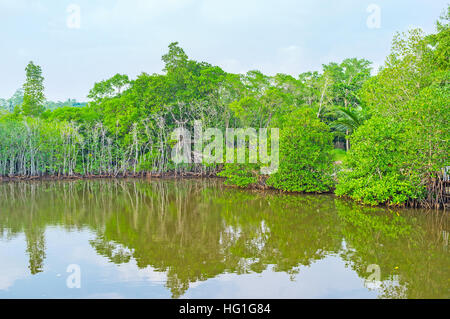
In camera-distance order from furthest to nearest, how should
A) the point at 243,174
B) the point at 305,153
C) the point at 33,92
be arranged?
the point at 33,92 → the point at 243,174 → the point at 305,153

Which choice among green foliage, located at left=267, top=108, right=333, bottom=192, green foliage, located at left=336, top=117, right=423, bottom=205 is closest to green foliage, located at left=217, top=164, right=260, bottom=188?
green foliage, located at left=267, top=108, right=333, bottom=192

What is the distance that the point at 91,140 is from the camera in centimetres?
3325

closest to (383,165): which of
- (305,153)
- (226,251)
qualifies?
(305,153)

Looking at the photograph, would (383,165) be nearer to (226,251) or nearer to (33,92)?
(226,251)

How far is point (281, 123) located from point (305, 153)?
7880mm

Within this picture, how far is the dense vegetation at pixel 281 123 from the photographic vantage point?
13.3 metres

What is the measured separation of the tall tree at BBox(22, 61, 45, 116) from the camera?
36.9m

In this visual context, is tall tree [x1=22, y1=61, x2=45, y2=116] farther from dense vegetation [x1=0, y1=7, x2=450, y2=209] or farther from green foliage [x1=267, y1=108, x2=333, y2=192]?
green foliage [x1=267, y1=108, x2=333, y2=192]

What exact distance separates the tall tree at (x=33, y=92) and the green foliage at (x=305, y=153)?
1190 inches

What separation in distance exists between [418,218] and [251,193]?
30.1ft

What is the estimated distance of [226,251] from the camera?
853 centimetres

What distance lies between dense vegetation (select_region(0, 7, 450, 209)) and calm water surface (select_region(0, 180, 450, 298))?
2.05 m
